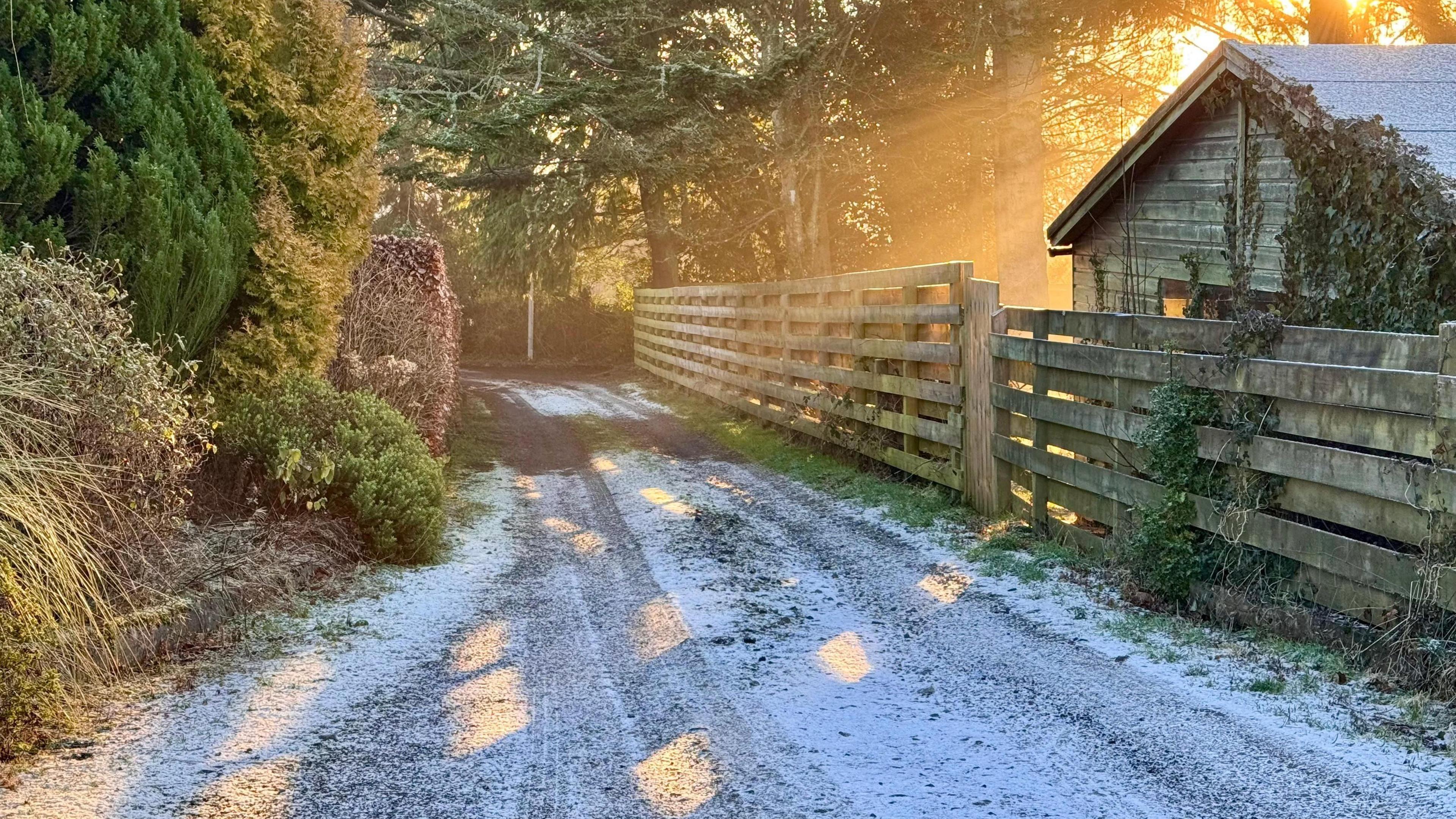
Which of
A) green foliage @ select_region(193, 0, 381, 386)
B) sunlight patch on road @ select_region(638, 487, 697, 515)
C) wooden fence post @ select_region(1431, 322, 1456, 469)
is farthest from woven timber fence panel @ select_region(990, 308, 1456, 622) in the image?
green foliage @ select_region(193, 0, 381, 386)

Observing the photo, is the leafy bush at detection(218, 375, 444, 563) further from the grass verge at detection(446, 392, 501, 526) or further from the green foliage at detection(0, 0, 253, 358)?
the grass verge at detection(446, 392, 501, 526)

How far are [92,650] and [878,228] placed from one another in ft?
68.9

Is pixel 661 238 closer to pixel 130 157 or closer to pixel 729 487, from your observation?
pixel 729 487

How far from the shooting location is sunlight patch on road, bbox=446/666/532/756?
426 cm

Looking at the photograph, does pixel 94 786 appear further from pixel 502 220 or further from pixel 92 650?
pixel 502 220

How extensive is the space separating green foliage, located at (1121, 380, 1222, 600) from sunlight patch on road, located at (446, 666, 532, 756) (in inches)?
125

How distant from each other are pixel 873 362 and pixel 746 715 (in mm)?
6403

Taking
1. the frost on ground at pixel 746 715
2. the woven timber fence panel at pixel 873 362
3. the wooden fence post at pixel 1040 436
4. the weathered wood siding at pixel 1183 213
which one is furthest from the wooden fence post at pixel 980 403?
the frost on ground at pixel 746 715

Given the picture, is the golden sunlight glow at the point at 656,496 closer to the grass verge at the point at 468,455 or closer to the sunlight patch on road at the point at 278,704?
the grass verge at the point at 468,455

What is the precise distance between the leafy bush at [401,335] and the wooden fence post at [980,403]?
454 centimetres

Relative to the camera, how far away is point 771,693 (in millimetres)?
4746

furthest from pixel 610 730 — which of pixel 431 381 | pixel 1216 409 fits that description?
pixel 431 381

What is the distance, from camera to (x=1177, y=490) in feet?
18.8

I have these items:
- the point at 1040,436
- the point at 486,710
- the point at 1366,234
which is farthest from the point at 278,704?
the point at 1366,234
